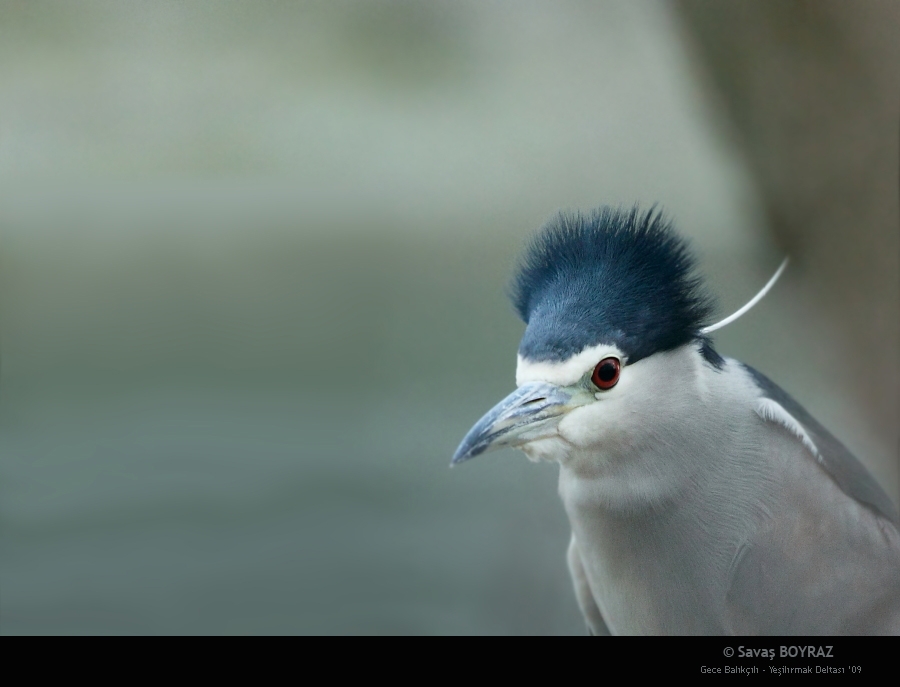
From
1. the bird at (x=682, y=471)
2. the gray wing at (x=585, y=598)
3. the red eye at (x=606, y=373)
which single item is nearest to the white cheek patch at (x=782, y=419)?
the bird at (x=682, y=471)

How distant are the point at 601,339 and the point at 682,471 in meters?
0.21

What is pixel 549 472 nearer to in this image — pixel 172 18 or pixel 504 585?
pixel 504 585

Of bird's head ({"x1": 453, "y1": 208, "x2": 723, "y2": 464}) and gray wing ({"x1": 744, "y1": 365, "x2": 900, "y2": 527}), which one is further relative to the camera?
gray wing ({"x1": 744, "y1": 365, "x2": 900, "y2": 527})

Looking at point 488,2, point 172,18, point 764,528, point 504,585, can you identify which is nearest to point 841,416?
point 764,528

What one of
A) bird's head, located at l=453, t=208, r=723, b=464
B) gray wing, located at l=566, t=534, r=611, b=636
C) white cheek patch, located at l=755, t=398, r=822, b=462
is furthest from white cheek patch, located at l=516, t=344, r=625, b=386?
gray wing, located at l=566, t=534, r=611, b=636

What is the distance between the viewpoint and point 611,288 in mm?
854

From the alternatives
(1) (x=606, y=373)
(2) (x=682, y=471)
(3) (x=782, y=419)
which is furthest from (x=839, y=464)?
(1) (x=606, y=373)

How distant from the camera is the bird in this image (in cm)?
85

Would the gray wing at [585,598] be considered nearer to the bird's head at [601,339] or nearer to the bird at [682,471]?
the bird at [682,471]

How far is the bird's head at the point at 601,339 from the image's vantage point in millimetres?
815

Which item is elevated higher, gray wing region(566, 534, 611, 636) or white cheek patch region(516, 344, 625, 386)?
white cheek patch region(516, 344, 625, 386)

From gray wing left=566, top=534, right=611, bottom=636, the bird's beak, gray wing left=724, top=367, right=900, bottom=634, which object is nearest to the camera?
the bird's beak

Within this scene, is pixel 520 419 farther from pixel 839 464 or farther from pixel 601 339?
pixel 839 464

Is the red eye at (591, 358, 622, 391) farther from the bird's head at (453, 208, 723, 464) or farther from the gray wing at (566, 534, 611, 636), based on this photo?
the gray wing at (566, 534, 611, 636)
